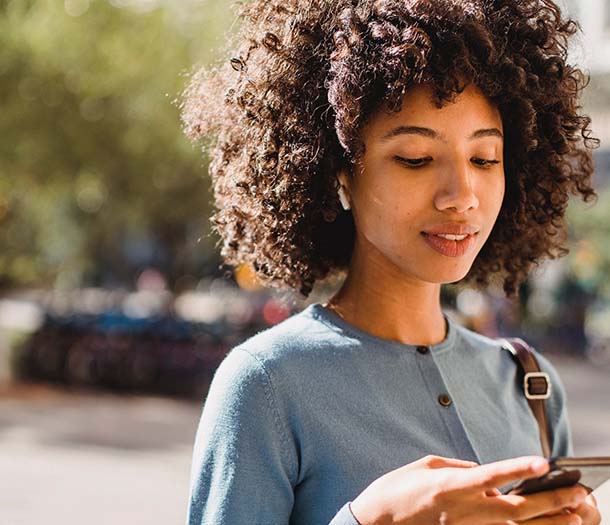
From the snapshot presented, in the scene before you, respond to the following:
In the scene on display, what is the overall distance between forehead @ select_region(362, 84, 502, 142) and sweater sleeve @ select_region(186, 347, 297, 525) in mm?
479

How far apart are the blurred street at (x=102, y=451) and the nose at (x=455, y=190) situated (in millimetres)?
3471

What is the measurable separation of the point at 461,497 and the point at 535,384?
0.76m

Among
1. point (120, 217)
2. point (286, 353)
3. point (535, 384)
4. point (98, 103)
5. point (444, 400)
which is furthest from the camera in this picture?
point (120, 217)

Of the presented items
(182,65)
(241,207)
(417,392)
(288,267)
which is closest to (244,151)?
(241,207)

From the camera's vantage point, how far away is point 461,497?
4.09 ft

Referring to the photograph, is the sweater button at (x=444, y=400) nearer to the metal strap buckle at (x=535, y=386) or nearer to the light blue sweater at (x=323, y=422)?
the light blue sweater at (x=323, y=422)

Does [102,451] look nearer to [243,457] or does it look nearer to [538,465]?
[243,457]

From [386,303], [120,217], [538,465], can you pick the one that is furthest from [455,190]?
[120,217]

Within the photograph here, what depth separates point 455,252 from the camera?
169 centimetres

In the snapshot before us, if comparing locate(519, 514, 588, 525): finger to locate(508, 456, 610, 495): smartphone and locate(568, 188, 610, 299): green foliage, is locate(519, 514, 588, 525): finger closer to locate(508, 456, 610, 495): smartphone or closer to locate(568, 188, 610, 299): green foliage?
locate(508, 456, 610, 495): smartphone

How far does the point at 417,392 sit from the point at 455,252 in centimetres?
26

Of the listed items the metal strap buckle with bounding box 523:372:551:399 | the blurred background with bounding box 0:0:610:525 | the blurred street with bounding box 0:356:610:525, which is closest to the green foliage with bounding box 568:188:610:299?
the blurred background with bounding box 0:0:610:525

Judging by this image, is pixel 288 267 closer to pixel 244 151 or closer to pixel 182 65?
pixel 244 151

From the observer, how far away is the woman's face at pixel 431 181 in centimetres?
165
